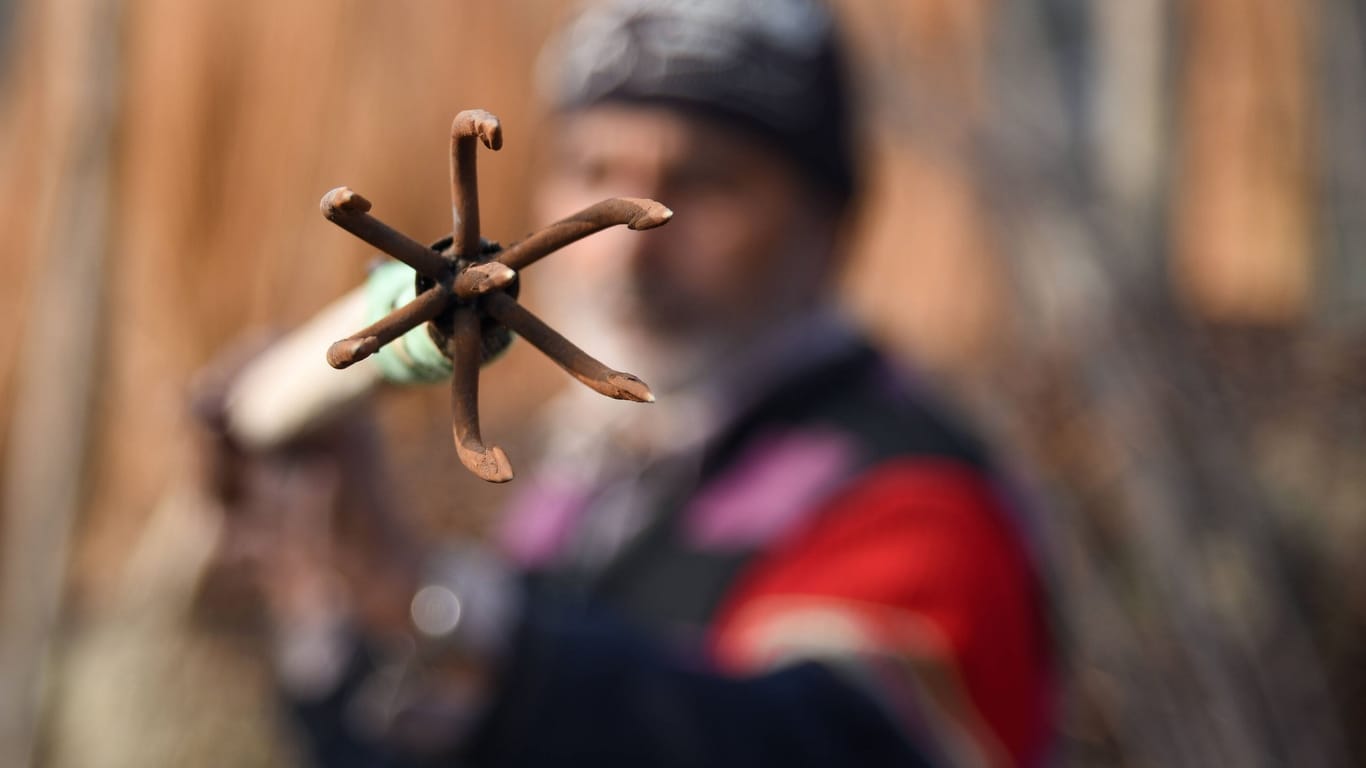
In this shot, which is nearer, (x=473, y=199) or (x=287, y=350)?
(x=473, y=199)

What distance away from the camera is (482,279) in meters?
0.35

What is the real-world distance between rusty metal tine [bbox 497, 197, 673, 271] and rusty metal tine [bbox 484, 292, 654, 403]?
15mm

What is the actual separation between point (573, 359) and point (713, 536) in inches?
29.3

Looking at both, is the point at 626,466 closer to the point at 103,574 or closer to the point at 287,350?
the point at 287,350

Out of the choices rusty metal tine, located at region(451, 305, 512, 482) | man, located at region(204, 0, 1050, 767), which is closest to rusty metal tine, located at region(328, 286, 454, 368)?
rusty metal tine, located at region(451, 305, 512, 482)

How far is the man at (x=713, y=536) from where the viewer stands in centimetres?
82

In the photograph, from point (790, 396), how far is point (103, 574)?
1.31 meters

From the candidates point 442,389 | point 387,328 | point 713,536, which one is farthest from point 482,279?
point 442,389

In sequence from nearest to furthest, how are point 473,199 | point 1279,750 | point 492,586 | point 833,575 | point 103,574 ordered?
point 473,199
point 492,586
point 833,575
point 1279,750
point 103,574

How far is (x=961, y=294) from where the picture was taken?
2582 millimetres

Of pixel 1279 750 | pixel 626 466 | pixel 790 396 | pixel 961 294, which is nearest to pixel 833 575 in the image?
pixel 790 396

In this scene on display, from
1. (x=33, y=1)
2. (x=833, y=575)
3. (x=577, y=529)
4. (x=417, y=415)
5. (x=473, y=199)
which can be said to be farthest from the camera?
(x=417, y=415)

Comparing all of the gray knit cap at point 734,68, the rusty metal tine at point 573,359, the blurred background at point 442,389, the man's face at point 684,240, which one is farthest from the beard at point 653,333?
the rusty metal tine at point 573,359

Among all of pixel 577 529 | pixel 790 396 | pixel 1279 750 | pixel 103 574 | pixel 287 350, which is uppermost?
pixel 287 350
